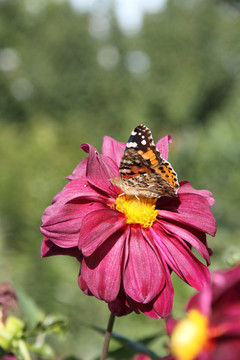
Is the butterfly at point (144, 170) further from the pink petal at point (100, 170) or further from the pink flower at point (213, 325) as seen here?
the pink flower at point (213, 325)

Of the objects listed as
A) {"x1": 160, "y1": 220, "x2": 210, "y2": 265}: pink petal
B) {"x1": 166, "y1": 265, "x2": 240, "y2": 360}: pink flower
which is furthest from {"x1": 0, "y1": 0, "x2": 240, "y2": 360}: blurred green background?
{"x1": 166, "y1": 265, "x2": 240, "y2": 360}: pink flower

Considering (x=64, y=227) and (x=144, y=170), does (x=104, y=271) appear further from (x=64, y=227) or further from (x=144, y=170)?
(x=144, y=170)

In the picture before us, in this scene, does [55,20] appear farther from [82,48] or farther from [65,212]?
[65,212]

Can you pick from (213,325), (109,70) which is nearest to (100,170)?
(213,325)

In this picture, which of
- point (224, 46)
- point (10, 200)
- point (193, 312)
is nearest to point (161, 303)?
point (193, 312)

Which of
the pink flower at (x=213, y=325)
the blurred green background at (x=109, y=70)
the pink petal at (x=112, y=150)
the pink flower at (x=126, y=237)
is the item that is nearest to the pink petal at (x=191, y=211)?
the pink flower at (x=126, y=237)

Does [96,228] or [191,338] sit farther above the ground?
[96,228]

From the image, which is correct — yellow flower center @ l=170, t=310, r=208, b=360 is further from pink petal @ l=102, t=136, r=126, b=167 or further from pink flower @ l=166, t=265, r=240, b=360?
pink petal @ l=102, t=136, r=126, b=167

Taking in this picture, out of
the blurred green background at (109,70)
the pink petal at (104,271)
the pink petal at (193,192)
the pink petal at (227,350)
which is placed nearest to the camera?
the pink petal at (227,350)
